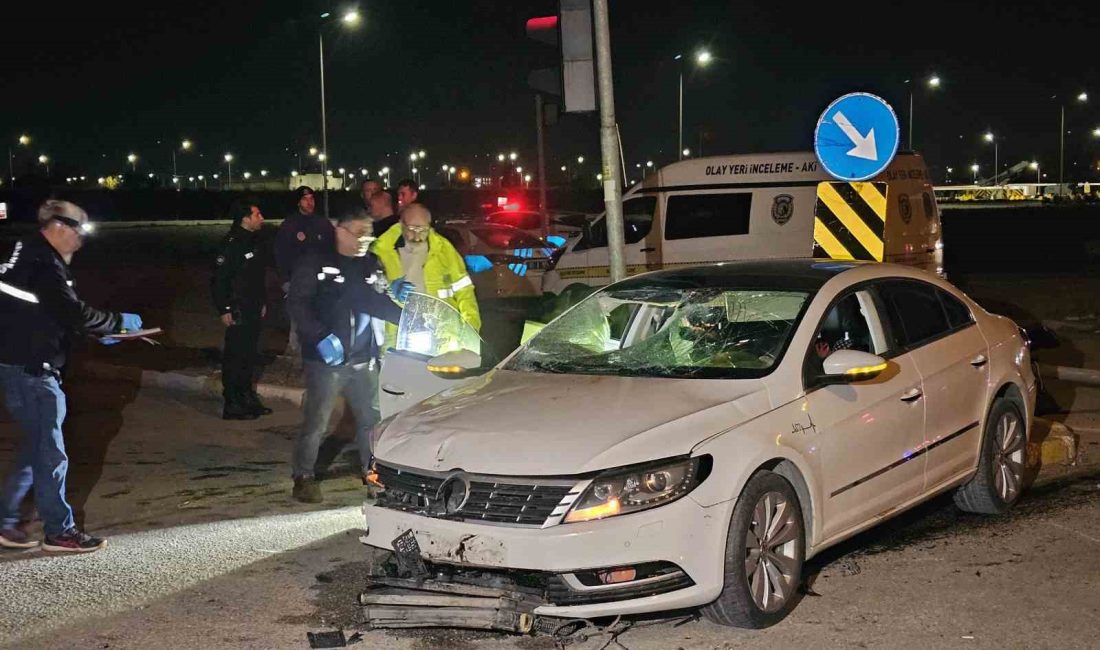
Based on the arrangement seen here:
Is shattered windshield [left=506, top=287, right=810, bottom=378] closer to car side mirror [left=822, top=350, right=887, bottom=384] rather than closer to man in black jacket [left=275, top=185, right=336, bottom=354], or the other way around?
car side mirror [left=822, top=350, right=887, bottom=384]

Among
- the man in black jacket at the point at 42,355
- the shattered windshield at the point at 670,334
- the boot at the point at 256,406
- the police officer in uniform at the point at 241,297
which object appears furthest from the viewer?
the boot at the point at 256,406

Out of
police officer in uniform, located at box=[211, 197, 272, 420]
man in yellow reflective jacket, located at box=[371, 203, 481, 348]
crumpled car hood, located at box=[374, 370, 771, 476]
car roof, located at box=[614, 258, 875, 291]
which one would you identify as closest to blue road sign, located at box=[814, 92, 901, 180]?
car roof, located at box=[614, 258, 875, 291]

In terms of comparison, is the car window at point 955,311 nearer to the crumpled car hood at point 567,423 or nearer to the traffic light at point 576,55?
the crumpled car hood at point 567,423

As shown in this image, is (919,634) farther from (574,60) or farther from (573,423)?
(574,60)

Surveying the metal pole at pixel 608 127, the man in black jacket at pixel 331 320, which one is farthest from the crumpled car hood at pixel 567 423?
the metal pole at pixel 608 127

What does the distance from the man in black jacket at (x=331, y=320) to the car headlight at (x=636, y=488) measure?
3.23m

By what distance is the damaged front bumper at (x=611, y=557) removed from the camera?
460 centimetres

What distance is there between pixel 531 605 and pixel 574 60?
5308 mm

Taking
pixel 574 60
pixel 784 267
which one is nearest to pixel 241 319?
pixel 574 60

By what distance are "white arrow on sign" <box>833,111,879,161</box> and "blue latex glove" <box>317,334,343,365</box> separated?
4147 mm

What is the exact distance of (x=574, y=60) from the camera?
9.02 m

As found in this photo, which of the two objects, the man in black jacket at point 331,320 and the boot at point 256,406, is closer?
the man in black jacket at point 331,320

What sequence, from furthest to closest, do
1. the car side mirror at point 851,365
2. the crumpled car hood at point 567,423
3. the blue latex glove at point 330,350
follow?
the blue latex glove at point 330,350 → the car side mirror at point 851,365 → the crumpled car hood at point 567,423

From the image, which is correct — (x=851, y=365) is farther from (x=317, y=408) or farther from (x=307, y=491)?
(x=307, y=491)
